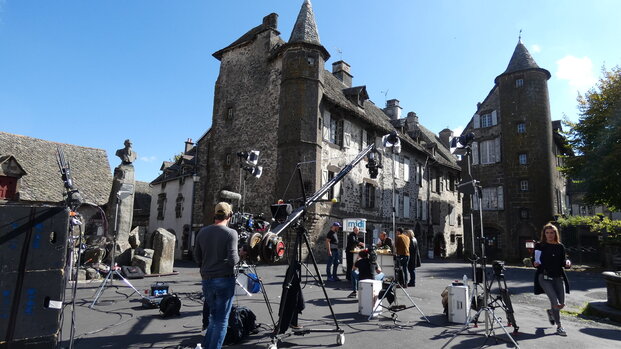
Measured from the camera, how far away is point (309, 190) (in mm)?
17906

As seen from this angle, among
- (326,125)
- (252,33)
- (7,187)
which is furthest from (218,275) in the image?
(7,187)

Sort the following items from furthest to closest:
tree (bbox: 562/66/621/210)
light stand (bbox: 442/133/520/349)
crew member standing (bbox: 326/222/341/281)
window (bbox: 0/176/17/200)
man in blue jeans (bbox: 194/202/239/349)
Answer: window (bbox: 0/176/17/200)
tree (bbox: 562/66/621/210)
crew member standing (bbox: 326/222/341/281)
light stand (bbox: 442/133/520/349)
man in blue jeans (bbox: 194/202/239/349)

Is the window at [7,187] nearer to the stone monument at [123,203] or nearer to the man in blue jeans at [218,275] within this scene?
the stone monument at [123,203]

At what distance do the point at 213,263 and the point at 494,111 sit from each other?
99.7ft

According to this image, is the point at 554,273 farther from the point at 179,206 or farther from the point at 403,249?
the point at 179,206

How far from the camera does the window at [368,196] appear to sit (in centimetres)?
2273

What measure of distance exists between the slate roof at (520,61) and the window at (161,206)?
28.3 meters

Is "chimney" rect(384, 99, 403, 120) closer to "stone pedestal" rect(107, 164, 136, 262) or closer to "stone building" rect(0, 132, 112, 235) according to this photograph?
"stone building" rect(0, 132, 112, 235)

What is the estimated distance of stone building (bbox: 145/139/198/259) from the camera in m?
23.5

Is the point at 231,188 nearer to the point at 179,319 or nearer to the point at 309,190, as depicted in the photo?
the point at 309,190

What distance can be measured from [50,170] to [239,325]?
24985 millimetres

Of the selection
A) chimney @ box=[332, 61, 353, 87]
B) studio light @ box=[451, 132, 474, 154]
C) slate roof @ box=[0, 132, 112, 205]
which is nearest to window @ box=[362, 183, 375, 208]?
chimney @ box=[332, 61, 353, 87]

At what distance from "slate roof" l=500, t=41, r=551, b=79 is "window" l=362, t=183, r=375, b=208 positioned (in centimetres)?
1473

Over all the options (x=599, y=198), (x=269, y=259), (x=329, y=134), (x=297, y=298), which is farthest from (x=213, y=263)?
(x=599, y=198)
